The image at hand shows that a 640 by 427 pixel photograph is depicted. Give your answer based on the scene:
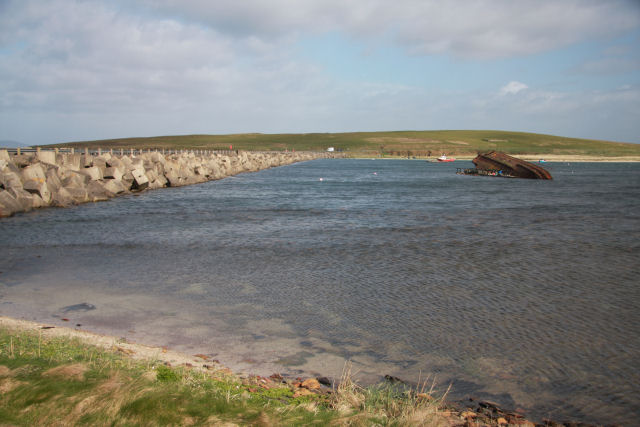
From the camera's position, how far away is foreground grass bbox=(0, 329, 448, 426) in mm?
3986

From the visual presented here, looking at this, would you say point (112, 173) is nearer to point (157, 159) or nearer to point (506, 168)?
point (157, 159)

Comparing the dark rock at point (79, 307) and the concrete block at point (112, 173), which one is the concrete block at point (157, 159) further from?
the dark rock at point (79, 307)

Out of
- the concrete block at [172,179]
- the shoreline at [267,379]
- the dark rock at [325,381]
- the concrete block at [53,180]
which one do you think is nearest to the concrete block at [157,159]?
the concrete block at [172,179]

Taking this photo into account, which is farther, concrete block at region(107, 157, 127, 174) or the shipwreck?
the shipwreck

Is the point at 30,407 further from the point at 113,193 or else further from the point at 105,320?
the point at 113,193

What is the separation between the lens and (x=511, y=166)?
55.7m

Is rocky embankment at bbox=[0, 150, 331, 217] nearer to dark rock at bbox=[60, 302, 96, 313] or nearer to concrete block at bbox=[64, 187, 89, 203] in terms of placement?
concrete block at bbox=[64, 187, 89, 203]

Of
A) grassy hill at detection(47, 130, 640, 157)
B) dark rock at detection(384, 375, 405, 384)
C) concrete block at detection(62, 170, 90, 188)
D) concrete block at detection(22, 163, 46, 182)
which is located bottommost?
dark rock at detection(384, 375, 405, 384)

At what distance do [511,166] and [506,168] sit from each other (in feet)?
4.03

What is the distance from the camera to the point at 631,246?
1401 cm

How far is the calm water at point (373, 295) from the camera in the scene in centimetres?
594

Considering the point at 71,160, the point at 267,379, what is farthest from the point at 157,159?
the point at 267,379

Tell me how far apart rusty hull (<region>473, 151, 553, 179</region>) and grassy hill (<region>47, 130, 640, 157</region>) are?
82153 millimetres

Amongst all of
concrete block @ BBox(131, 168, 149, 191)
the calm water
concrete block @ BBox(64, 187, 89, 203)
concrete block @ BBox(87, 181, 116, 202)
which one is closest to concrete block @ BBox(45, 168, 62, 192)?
concrete block @ BBox(64, 187, 89, 203)
